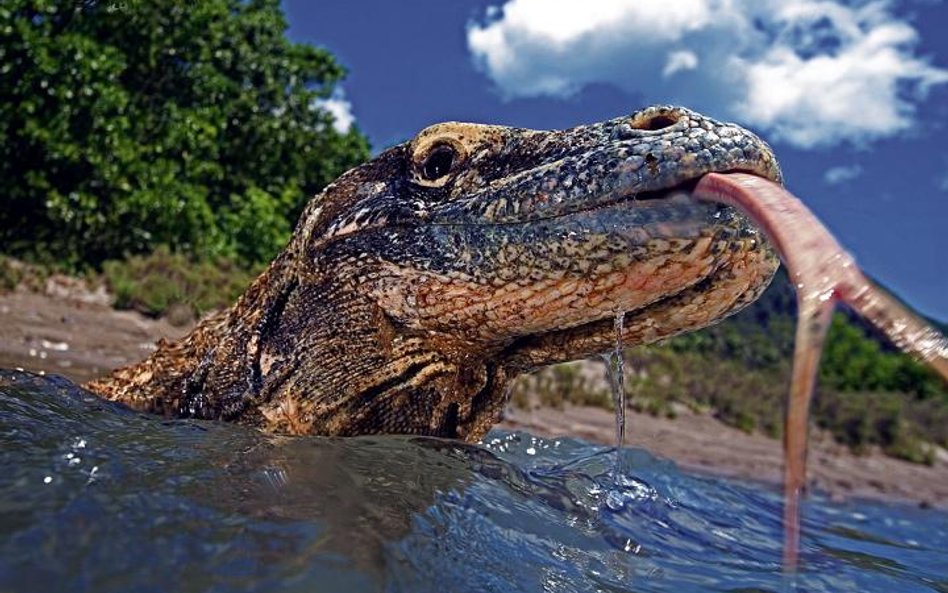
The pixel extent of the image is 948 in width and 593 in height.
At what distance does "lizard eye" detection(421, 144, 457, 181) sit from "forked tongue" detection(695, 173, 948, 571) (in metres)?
1.24

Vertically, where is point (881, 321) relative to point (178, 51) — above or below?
below

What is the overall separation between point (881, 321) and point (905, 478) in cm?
1693

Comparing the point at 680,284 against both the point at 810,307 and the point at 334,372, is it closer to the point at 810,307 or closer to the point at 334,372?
the point at 810,307

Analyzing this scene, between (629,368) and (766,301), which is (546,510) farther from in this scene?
(766,301)

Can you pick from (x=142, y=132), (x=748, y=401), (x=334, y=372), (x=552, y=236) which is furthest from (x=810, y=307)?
A: (x=748, y=401)

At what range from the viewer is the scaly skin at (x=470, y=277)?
2408mm

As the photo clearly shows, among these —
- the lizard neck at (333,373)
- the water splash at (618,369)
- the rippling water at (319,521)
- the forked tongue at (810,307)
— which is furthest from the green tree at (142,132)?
the forked tongue at (810,307)

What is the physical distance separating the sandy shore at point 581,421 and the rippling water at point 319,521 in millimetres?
4784

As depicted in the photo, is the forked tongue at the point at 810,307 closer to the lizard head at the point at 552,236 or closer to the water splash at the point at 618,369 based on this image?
the lizard head at the point at 552,236

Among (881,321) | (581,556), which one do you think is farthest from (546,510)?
(881,321)

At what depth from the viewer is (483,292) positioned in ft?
9.01

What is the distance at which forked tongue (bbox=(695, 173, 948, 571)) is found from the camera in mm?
1525

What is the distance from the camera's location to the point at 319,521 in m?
2.07

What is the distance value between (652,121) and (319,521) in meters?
1.45
